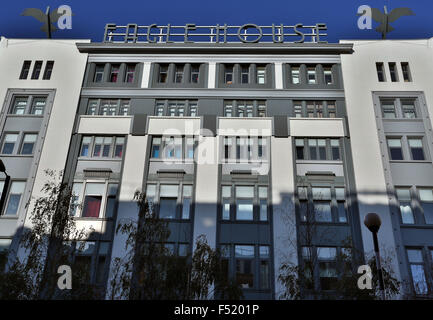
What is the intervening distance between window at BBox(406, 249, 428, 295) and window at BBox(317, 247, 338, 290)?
441cm

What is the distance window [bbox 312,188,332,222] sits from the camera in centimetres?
2578

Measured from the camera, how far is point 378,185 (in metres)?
26.0


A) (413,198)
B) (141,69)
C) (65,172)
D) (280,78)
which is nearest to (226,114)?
(280,78)

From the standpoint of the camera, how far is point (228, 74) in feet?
105

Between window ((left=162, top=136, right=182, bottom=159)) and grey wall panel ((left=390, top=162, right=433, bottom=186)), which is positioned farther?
window ((left=162, top=136, right=182, bottom=159))

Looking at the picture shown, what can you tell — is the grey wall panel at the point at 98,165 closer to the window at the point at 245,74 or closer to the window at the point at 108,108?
the window at the point at 108,108

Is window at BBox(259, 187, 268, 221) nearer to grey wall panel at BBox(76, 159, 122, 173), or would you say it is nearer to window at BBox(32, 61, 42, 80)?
grey wall panel at BBox(76, 159, 122, 173)

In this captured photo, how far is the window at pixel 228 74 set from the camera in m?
31.7

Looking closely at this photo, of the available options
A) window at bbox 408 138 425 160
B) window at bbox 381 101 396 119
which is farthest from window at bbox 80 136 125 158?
window at bbox 408 138 425 160

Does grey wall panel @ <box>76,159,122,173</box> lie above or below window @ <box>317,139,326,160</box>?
below

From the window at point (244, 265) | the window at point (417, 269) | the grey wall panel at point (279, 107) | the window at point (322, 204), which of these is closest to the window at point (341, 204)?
the window at point (322, 204)

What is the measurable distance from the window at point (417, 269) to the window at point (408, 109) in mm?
10095

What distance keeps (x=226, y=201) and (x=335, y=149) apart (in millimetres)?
8637
